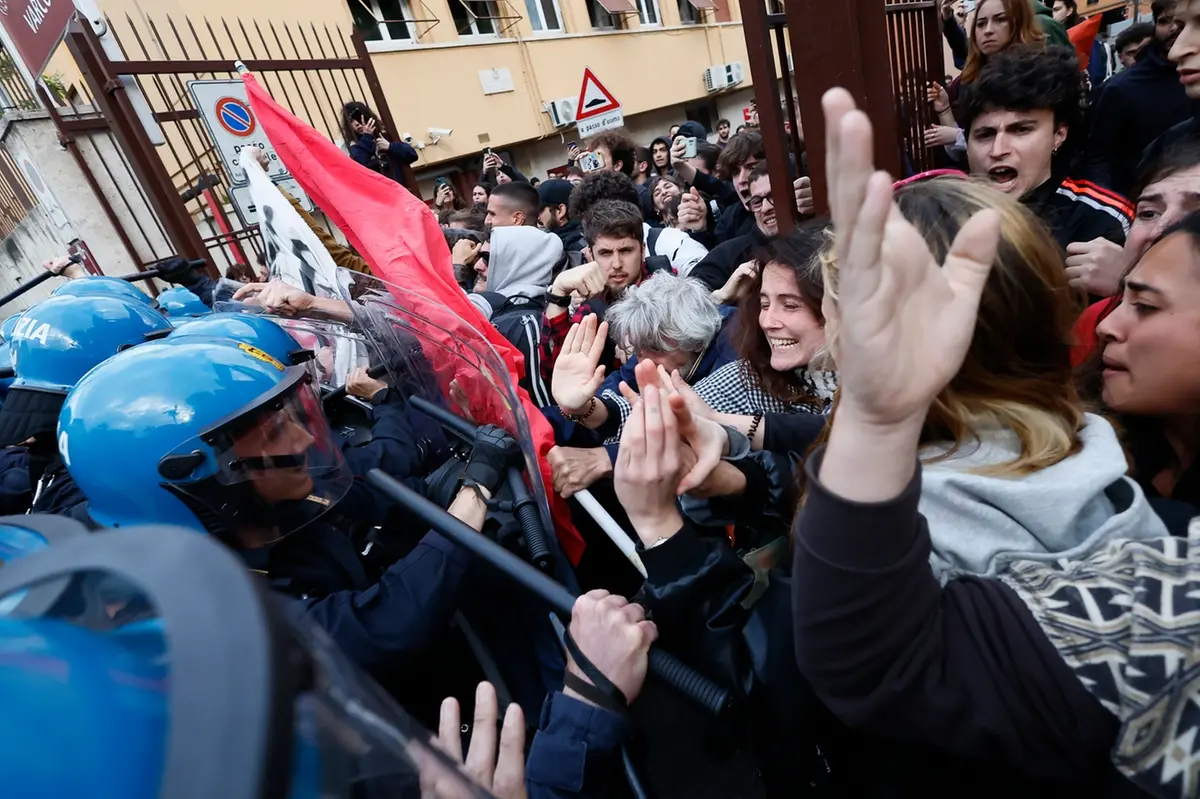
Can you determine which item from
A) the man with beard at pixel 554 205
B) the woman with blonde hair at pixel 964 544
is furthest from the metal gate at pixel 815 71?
the man with beard at pixel 554 205

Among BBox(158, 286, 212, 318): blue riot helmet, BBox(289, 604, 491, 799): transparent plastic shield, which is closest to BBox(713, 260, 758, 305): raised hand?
BBox(289, 604, 491, 799): transparent plastic shield

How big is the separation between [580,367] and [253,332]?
1.77 meters

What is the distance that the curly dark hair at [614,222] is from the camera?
10.2 feet

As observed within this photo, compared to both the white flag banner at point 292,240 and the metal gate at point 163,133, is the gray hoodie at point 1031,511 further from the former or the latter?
the metal gate at point 163,133

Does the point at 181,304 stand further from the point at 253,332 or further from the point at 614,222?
the point at 614,222

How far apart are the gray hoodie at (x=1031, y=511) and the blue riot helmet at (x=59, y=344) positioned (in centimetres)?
305

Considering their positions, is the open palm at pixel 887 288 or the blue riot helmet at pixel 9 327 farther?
the blue riot helmet at pixel 9 327

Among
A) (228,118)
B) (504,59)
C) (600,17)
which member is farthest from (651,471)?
(600,17)

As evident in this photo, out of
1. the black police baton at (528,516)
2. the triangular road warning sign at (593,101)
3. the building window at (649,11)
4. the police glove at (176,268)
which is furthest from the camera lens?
the building window at (649,11)

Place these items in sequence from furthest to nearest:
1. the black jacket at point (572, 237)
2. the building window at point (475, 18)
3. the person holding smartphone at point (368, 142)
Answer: the building window at point (475, 18) → the person holding smartphone at point (368, 142) → the black jacket at point (572, 237)

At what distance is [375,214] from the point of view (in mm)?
2516

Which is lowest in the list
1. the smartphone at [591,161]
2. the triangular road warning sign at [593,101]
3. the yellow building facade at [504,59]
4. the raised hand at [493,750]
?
the raised hand at [493,750]

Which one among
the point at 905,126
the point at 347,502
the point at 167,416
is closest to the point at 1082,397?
the point at 347,502

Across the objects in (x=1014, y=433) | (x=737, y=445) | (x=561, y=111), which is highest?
(x=561, y=111)
